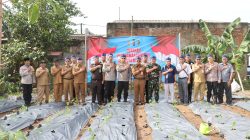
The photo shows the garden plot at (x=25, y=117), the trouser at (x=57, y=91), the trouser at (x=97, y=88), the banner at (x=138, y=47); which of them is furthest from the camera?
the banner at (x=138, y=47)

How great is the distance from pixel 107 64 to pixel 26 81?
95.3 inches

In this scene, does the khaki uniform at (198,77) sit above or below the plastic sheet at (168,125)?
above

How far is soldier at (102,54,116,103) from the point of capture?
10.9 metres

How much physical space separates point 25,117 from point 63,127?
5.91ft

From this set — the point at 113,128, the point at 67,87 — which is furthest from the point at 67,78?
the point at 113,128

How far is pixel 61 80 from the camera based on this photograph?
11508mm

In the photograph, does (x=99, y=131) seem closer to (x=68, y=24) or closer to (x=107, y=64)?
(x=107, y=64)

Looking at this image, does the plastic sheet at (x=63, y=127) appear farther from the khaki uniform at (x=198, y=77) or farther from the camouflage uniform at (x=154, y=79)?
the khaki uniform at (x=198, y=77)

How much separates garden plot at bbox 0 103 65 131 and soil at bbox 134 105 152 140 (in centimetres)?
216

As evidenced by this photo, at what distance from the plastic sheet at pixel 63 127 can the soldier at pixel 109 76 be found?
6.84 feet

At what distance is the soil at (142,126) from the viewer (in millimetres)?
6734

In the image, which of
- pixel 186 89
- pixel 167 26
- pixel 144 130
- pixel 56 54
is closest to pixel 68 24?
pixel 56 54

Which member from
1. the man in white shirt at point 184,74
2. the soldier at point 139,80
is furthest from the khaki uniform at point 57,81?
the man in white shirt at point 184,74

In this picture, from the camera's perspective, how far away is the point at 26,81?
11.1 m
